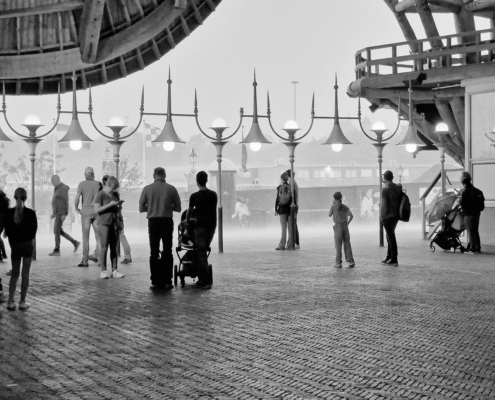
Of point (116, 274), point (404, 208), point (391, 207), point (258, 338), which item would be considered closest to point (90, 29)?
point (116, 274)

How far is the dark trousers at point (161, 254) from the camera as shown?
11914 mm

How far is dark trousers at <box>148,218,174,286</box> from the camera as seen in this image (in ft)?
39.1

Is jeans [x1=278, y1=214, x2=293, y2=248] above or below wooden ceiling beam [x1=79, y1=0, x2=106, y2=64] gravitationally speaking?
below

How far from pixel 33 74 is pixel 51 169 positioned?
42.8 metres

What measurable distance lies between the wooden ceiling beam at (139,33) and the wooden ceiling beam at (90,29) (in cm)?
43

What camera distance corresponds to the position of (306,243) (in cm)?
2316

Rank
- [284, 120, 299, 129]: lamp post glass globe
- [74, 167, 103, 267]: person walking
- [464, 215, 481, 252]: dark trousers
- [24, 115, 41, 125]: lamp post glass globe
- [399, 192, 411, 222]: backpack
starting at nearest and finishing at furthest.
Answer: [399, 192, 411, 222]: backpack < [74, 167, 103, 267]: person walking < [24, 115, 41, 125]: lamp post glass globe < [464, 215, 481, 252]: dark trousers < [284, 120, 299, 129]: lamp post glass globe

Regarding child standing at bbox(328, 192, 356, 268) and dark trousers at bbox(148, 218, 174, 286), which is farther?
child standing at bbox(328, 192, 356, 268)

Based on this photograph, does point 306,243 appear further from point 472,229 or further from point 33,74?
point 33,74

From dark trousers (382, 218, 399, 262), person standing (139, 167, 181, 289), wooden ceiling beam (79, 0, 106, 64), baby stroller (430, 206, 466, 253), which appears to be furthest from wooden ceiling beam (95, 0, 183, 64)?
baby stroller (430, 206, 466, 253)

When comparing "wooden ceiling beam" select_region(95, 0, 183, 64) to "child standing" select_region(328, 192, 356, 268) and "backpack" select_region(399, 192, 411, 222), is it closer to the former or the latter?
"child standing" select_region(328, 192, 356, 268)

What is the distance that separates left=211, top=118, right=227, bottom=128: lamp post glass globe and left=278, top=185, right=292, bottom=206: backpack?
2.26 metres

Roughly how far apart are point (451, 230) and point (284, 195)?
4.34 m

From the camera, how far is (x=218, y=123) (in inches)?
779
